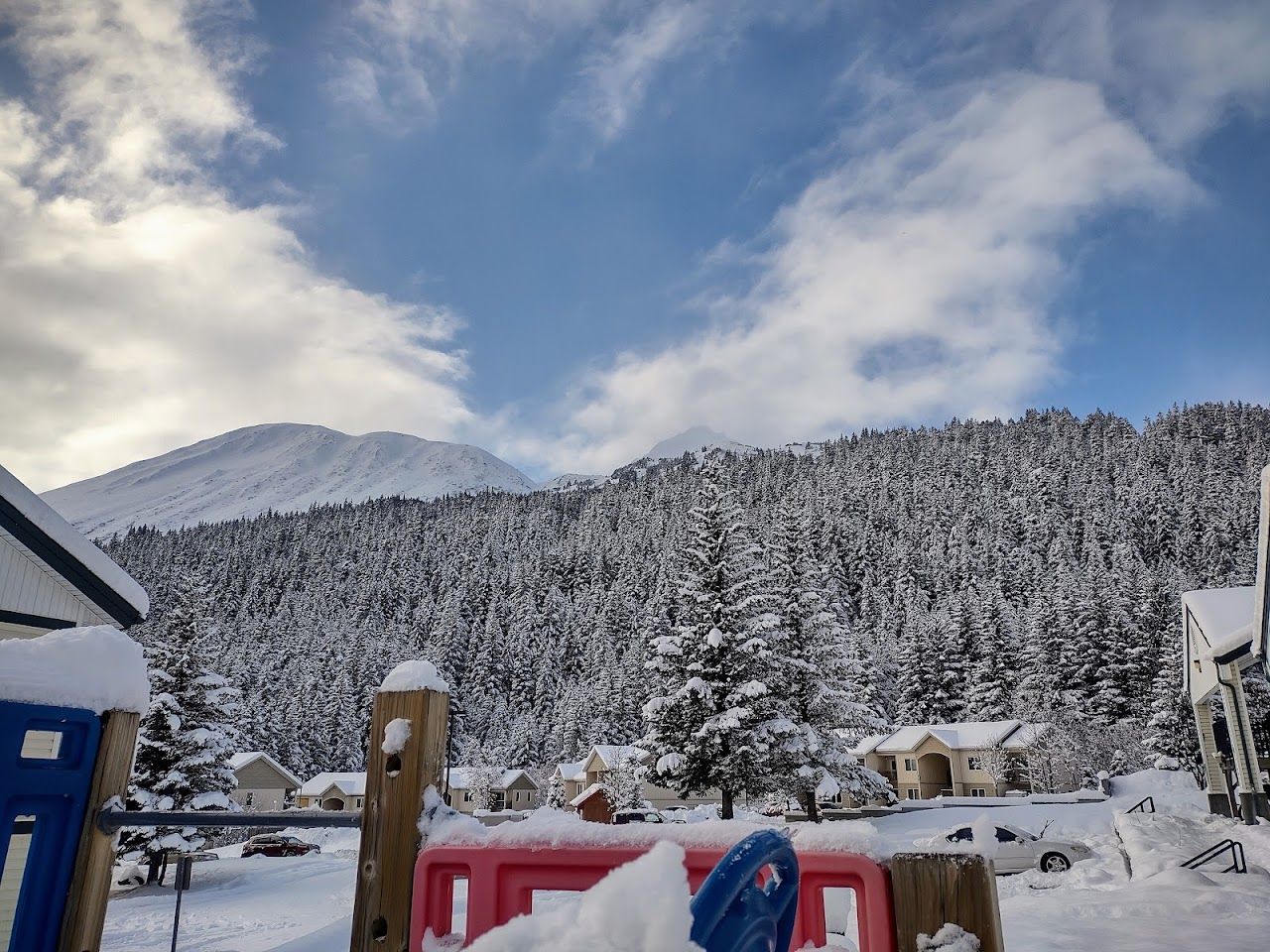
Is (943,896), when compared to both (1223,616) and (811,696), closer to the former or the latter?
(1223,616)

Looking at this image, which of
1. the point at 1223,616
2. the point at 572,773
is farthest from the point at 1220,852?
the point at 572,773

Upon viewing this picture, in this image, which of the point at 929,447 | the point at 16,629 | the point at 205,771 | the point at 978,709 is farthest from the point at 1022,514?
the point at 16,629

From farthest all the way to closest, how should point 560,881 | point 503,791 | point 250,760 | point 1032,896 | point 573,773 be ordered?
1. point 503,791
2. point 573,773
3. point 250,760
4. point 1032,896
5. point 560,881

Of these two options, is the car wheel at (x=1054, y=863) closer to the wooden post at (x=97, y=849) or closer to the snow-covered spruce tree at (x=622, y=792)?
the wooden post at (x=97, y=849)

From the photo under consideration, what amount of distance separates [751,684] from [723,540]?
472 cm

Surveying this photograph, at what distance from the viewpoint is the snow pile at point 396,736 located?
2707 mm

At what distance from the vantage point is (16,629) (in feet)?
26.7

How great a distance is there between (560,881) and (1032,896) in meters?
13.7

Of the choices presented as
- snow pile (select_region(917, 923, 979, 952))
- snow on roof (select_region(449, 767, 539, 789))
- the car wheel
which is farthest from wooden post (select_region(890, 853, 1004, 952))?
snow on roof (select_region(449, 767, 539, 789))

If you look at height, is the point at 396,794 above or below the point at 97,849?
above

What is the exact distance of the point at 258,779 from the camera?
5897cm

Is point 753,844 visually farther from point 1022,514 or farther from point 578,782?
point 1022,514

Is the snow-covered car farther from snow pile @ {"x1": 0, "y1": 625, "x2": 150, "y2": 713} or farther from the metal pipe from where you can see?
snow pile @ {"x1": 0, "y1": 625, "x2": 150, "y2": 713}

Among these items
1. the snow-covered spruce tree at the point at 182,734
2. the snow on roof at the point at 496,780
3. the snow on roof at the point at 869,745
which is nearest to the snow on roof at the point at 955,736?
the snow on roof at the point at 869,745
